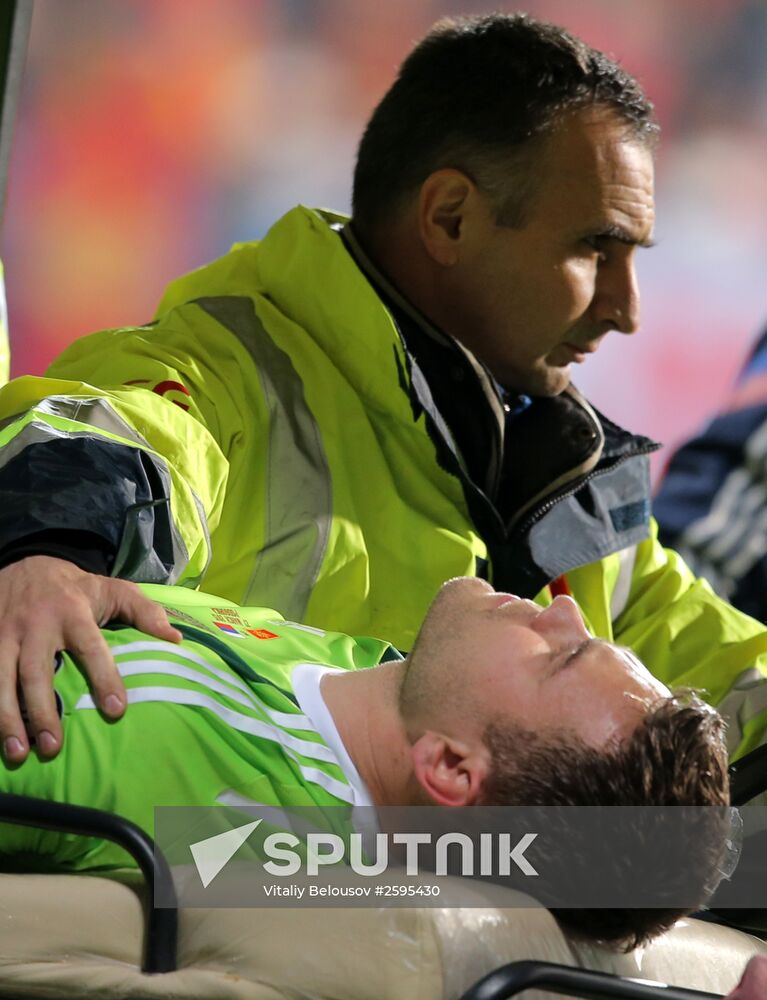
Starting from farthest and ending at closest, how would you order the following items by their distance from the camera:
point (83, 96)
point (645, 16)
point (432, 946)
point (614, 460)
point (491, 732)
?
point (645, 16), point (83, 96), point (614, 460), point (491, 732), point (432, 946)

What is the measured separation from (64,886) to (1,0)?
1610mm

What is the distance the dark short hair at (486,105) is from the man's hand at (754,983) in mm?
1385

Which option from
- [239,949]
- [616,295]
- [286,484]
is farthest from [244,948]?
[616,295]

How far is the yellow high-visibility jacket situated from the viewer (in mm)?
1865

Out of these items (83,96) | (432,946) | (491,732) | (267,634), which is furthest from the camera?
(83,96)

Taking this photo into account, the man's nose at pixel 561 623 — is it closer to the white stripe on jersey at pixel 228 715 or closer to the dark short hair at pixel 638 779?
the dark short hair at pixel 638 779

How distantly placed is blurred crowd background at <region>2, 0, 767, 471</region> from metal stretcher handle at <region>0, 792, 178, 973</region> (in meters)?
2.27

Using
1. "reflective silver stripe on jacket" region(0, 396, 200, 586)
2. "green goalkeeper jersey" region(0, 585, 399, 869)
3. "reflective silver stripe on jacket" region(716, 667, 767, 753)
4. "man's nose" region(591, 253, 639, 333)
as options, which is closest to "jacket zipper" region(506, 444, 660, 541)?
"man's nose" region(591, 253, 639, 333)

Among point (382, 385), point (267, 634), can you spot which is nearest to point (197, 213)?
point (382, 385)

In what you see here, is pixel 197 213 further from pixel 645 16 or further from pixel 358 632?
pixel 358 632

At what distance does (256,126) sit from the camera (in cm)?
340

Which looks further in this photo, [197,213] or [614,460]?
[197,213]

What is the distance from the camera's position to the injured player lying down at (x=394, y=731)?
1175 millimetres

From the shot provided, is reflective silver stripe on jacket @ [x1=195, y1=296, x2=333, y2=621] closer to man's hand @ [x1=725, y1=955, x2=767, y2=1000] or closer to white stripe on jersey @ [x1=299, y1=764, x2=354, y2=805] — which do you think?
white stripe on jersey @ [x1=299, y1=764, x2=354, y2=805]
